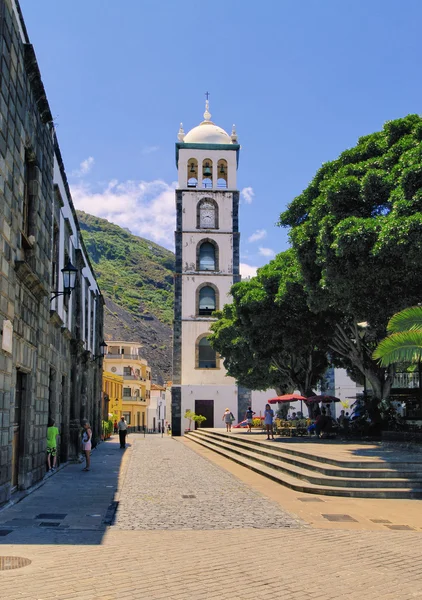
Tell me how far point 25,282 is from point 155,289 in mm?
131377

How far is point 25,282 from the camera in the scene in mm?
11211

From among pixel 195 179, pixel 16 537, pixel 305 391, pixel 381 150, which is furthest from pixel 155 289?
pixel 16 537

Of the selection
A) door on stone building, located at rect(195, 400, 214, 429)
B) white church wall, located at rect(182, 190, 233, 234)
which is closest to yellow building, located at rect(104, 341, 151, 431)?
door on stone building, located at rect(195, 400, 214, 429)

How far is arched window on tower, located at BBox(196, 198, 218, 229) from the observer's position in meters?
45.3

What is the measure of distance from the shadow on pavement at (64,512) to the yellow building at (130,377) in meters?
51.3

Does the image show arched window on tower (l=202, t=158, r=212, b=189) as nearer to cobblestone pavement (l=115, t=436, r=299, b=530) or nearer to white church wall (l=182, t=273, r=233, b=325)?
white church wall (l=182, t=273, r=233, b=325)

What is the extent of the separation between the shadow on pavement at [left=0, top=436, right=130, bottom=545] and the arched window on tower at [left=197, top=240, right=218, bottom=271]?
97.3 feet

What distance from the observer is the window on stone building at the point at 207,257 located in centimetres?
4459

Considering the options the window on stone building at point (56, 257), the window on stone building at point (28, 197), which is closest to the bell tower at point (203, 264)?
the window on stone building at point (56, 257)

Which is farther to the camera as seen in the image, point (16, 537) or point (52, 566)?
point (16, 537)

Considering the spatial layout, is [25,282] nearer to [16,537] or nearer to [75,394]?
[16,537]

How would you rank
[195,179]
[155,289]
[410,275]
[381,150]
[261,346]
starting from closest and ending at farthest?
1. [410,275]
2. [381,150]
3. [261,346]
4. [195,179]
5. [155,289]

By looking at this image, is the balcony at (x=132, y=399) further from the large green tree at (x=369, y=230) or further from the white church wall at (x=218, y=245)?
the large green tree at (x=369, y=230)

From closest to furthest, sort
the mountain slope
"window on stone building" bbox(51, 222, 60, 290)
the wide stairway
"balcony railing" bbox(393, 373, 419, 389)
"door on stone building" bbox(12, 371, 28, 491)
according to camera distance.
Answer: "door on stone building" bbox(12, 371, 28, 491), the wide stairway, "window on stone building" bbox(51, 222, 60, 290), "balcony railing" bbox(393, 373, 419, 389), the mountain slope
